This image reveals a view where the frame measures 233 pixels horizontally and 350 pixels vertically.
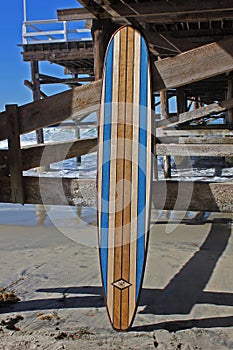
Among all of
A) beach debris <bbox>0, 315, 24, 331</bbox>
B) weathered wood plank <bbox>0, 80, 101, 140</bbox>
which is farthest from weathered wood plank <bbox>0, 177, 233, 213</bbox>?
beach debris <bbox>0, 315, 24, 331</bbox>

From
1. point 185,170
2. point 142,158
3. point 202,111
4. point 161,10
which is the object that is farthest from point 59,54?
point 142,158

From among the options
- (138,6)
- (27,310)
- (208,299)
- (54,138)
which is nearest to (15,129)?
(27,310)

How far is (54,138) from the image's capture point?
36656 millimetres

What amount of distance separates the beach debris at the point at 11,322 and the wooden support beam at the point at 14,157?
41.5 inches

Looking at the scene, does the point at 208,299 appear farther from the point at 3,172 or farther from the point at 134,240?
the point at 3,172

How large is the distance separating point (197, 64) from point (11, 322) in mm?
2508

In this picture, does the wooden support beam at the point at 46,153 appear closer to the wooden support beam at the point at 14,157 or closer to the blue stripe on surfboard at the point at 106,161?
the wooden support beam at the point at 14,157

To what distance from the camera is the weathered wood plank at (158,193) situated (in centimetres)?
255

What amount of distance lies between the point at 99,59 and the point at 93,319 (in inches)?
107

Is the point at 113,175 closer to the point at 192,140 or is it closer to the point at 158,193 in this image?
the point at 158,193

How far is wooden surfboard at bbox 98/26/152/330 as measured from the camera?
252 cm

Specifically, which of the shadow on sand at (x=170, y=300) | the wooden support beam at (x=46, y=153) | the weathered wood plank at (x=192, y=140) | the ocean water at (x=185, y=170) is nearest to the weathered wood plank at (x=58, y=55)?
the ocean water at (x=185, y=170)

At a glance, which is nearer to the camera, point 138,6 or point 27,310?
point 27,310

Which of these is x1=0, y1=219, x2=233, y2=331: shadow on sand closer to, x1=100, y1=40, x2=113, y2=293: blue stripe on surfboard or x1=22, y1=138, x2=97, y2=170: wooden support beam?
x1=100, y1=40, x2=113, y2=293: blue stripe on surfboard
